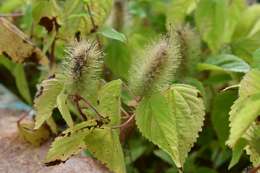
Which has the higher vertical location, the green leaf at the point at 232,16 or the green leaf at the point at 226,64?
the green leaf at the point at 232,16

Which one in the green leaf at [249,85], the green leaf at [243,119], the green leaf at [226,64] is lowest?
the green leaf at [226,64]

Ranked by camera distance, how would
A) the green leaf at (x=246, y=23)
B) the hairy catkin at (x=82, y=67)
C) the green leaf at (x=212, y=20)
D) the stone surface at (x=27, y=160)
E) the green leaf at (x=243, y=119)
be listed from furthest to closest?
the green leaf at (x=246, y=23)
the green leaf at (x=212, y=20)
the stone surface at (x=27, y=160)
the hairy catkin at (x=82, y=67)
the green leaf at (x=243, y=119)

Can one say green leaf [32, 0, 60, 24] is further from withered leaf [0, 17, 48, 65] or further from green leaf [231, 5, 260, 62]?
green leaf [231, 5, 260, 62]

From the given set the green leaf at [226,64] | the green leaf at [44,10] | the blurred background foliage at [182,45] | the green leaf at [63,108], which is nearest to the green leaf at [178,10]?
the blurred background foliage at [182,45]

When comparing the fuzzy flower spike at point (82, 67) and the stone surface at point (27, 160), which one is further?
the stone surface at point (27, 160)

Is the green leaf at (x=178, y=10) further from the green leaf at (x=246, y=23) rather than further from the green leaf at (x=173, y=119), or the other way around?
the green leaf at (x=173, y=119)

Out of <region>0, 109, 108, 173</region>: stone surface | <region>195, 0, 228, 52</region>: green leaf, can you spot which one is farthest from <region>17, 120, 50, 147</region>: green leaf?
<region>195, 0, 228, 52</region>: green leaf

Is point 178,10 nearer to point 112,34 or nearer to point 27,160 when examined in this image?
point 112,34
